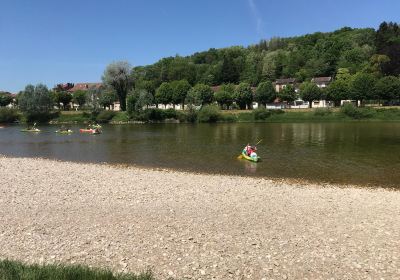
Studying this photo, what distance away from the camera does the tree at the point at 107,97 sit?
438 ft

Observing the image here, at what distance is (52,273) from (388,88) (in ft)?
388

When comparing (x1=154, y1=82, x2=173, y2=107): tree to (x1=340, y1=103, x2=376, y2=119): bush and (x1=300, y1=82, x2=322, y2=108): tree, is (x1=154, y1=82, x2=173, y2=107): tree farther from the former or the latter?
(x1=340, y1=103, x2=376, y2=119): bush

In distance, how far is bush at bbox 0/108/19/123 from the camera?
130375 mm

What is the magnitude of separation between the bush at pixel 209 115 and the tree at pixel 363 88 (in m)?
40.2

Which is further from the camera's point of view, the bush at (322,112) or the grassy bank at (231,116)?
the bush at (322,112)

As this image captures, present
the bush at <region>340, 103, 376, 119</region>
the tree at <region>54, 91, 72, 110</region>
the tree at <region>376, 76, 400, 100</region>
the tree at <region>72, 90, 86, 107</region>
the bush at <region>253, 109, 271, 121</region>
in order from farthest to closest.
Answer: the tree at <region>54, 91, 72, 110</region> < the tree at <region>72, 90, 86, 107</region> < the bush at <region>253, 109, 271, 121</region> < the tree at <region>376, 76, 400, 100</region> < the bush at <region>340, 103, 376, 119</region>

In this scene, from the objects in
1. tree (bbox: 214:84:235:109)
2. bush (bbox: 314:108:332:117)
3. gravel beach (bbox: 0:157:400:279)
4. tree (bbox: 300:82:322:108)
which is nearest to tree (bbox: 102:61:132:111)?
tree (bbox: 214:84:235:109)

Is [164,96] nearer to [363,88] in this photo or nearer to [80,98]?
[80,98]

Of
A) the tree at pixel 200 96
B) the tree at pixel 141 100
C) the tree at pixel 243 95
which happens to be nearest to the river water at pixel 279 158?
the tree at pixel 141 100

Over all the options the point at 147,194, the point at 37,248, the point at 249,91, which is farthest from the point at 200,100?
the point at 37,248

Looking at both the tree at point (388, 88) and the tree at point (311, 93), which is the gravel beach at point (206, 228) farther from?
the tree at point (311, 93)

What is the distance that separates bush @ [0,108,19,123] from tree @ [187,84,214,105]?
197ft

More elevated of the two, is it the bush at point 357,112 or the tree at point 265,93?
the tree at point 265,93

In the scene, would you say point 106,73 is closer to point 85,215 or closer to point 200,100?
point 200,100
